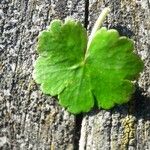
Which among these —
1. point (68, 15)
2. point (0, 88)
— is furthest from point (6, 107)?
point (68, 15)

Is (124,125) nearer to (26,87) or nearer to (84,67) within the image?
(84,67)

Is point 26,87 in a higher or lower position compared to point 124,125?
higher

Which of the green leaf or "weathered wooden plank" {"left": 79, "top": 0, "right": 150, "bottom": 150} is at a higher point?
the green leaf

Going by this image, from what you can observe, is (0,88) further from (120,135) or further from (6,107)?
(120,135)

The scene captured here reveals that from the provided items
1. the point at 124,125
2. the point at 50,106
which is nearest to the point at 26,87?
the point at 50,106
